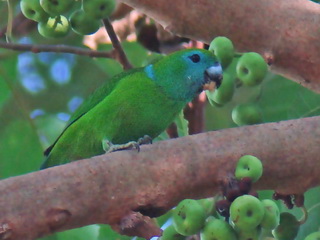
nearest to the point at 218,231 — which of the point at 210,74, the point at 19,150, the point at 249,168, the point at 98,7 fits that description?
the point at 249,168

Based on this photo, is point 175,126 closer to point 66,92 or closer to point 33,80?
point 66,92

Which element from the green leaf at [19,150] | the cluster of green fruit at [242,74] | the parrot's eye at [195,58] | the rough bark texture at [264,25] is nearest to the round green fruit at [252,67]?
the cluster of green fruit at [242,74]

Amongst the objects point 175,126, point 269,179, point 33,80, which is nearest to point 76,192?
point 269,179

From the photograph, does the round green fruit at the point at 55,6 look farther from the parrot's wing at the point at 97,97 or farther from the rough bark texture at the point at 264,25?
the parrot's wing at the point at 97,97

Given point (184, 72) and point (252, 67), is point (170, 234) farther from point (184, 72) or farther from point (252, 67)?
point (184, 72)

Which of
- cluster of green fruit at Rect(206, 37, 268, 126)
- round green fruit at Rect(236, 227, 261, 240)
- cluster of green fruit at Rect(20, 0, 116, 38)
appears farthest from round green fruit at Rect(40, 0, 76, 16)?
round green fruit at Rect(236, 227, 261, 240)

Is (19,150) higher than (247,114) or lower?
lower

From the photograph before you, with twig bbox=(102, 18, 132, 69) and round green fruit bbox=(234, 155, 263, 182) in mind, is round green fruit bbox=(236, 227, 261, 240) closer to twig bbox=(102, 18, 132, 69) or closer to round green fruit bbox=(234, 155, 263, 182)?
round green fruit bbox=(234, 155, 263, 182)
